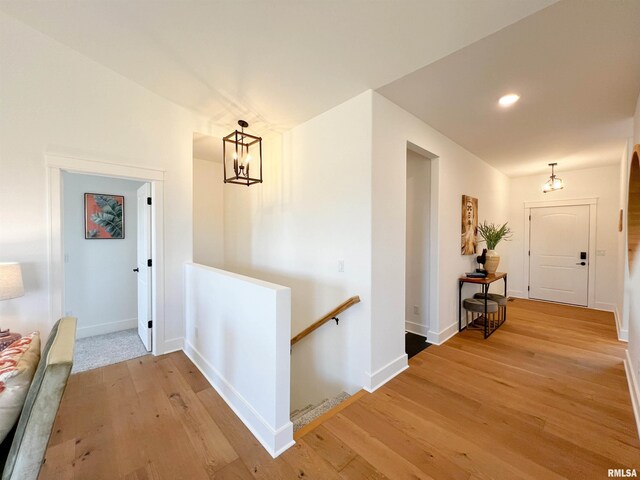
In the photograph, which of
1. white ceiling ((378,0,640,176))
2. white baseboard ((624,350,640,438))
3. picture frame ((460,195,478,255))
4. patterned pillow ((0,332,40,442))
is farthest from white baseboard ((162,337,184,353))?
white baseboard ((624,350,640,438))

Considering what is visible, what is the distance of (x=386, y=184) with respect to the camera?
8.53ft

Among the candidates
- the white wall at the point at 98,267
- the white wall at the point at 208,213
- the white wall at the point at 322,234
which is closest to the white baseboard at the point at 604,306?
the white wall at the point at 322,234

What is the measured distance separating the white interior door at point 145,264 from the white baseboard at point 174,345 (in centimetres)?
24

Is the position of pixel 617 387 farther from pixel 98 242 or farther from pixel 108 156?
pixel 98 242

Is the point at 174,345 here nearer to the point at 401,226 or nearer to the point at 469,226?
the point at 401,226

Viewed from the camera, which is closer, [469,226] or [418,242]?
[418,242]

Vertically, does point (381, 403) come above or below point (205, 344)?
below

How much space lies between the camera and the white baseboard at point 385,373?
2.44m

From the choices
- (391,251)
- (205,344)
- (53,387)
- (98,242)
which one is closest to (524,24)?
(391,251)

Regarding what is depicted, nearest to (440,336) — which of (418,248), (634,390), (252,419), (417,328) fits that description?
(417,328)

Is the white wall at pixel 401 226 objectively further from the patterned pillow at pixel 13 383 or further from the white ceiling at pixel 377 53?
the patterned pillow at pixel 13 383

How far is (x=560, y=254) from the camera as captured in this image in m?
5.29

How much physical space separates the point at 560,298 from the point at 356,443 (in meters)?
5.66

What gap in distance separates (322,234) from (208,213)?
8.04ft
